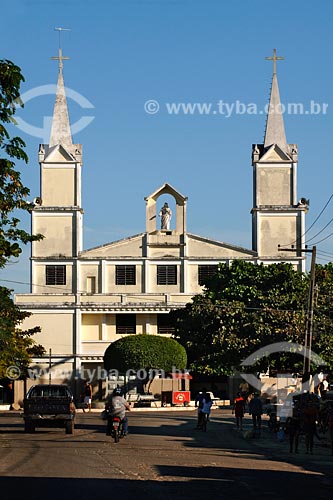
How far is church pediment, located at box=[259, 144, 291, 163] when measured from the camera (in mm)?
86688

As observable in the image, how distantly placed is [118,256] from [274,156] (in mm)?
15064

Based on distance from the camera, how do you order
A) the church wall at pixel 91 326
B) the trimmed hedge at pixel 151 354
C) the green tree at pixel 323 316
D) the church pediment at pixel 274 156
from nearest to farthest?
the green tree at pixel 323 316, the trimmed hedge at pixel 151 354, the church wall at pixel 91 326, the church pediment at pixel 274 156

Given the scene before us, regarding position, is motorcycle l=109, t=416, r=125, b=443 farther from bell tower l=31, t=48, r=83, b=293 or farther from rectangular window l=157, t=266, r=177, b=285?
rectangular window l=157, t=266, r=177, b=285

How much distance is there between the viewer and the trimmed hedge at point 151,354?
226 feet

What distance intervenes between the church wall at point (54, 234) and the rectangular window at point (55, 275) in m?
Answer: 1.09

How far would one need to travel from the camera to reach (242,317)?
68500mm

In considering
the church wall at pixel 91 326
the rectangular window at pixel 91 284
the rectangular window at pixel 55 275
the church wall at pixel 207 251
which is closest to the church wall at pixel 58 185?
the rectangular window at pixel 55 275

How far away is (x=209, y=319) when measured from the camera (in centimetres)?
6962

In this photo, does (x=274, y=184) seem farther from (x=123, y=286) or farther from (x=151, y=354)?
(x=151, y=354)

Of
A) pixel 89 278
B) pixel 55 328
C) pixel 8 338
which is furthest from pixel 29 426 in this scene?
pixel 89 278

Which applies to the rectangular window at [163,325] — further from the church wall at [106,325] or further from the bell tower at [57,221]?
the bell tower at [57,221]

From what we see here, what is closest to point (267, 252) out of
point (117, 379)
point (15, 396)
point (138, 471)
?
point (117, 379)

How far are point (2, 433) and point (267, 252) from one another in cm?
5316

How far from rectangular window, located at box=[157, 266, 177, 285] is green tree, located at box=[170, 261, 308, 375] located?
13.2m
